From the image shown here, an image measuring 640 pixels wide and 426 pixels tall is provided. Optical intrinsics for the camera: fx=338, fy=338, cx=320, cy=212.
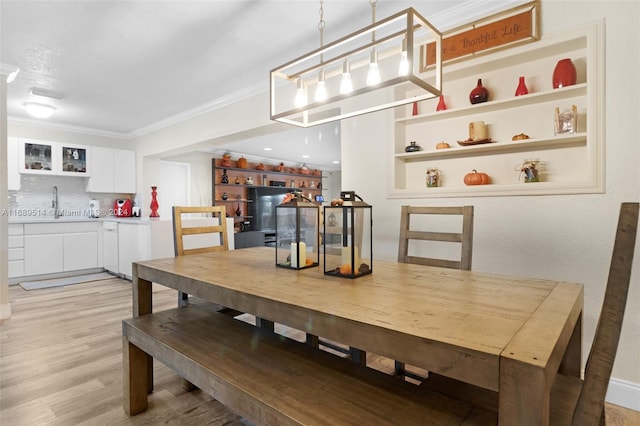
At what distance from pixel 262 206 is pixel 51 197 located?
3.74 m

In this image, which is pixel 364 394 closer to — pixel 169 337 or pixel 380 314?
pixel 380 314

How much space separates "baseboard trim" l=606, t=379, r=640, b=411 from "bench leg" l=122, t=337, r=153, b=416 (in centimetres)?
252

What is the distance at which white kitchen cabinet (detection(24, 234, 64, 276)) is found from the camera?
4.62m

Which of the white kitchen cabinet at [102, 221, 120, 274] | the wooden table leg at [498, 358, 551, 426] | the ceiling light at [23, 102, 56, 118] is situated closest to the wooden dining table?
the wooden table leg at [498, 358, 551, 426]

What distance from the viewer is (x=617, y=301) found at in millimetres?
712

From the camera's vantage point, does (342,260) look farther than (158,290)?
No

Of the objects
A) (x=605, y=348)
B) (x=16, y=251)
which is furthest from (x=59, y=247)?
(x=605, y=348)

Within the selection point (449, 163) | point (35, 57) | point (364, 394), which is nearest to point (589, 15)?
point (449, 163)

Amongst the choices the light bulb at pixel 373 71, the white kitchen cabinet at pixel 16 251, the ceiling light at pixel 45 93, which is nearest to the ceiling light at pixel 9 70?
the ceiling light at pixel 45 93

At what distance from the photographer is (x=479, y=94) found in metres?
2.28

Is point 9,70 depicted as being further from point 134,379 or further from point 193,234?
point 134,379

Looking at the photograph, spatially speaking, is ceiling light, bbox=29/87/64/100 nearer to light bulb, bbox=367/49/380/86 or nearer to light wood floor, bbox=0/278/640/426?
light wood floor, bbox=0/278/640/426

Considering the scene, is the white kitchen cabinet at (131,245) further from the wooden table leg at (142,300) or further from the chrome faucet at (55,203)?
the wooden table leg at (142,300)

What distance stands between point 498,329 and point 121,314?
3507 mm
